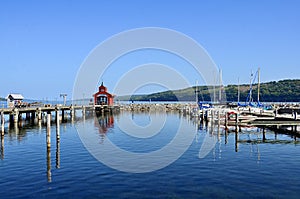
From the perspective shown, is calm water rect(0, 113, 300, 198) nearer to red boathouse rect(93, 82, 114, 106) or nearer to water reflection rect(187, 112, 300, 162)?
water reflection rect(187, 112, 300, 162)

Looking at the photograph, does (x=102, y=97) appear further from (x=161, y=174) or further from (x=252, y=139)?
(x=161, y=174)

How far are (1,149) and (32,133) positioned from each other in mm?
13585

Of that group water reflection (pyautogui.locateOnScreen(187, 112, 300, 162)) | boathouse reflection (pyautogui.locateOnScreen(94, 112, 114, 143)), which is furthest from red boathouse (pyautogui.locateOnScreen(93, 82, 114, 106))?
water reflection (pyautogui.locateOnScreen(187, 112, 300, 162))

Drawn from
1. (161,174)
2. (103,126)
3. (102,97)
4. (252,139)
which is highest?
(102,97)

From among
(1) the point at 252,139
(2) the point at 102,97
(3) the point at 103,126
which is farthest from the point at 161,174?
(2) the point at 102,97

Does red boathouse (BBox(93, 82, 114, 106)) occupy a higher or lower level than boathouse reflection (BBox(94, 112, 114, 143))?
higher

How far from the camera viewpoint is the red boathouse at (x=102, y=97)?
97.6 m

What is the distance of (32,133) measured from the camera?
45.3 meters

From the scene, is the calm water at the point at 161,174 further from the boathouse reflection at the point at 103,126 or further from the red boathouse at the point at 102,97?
the red boathouse at the point at 102,97

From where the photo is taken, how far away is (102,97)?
98.5 meters

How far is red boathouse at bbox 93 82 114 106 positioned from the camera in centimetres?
9756

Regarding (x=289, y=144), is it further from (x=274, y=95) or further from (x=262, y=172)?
(x=274, y=95)

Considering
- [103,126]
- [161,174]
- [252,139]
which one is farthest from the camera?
[103,126]

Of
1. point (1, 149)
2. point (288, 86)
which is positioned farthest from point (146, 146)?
point (288, 86)
